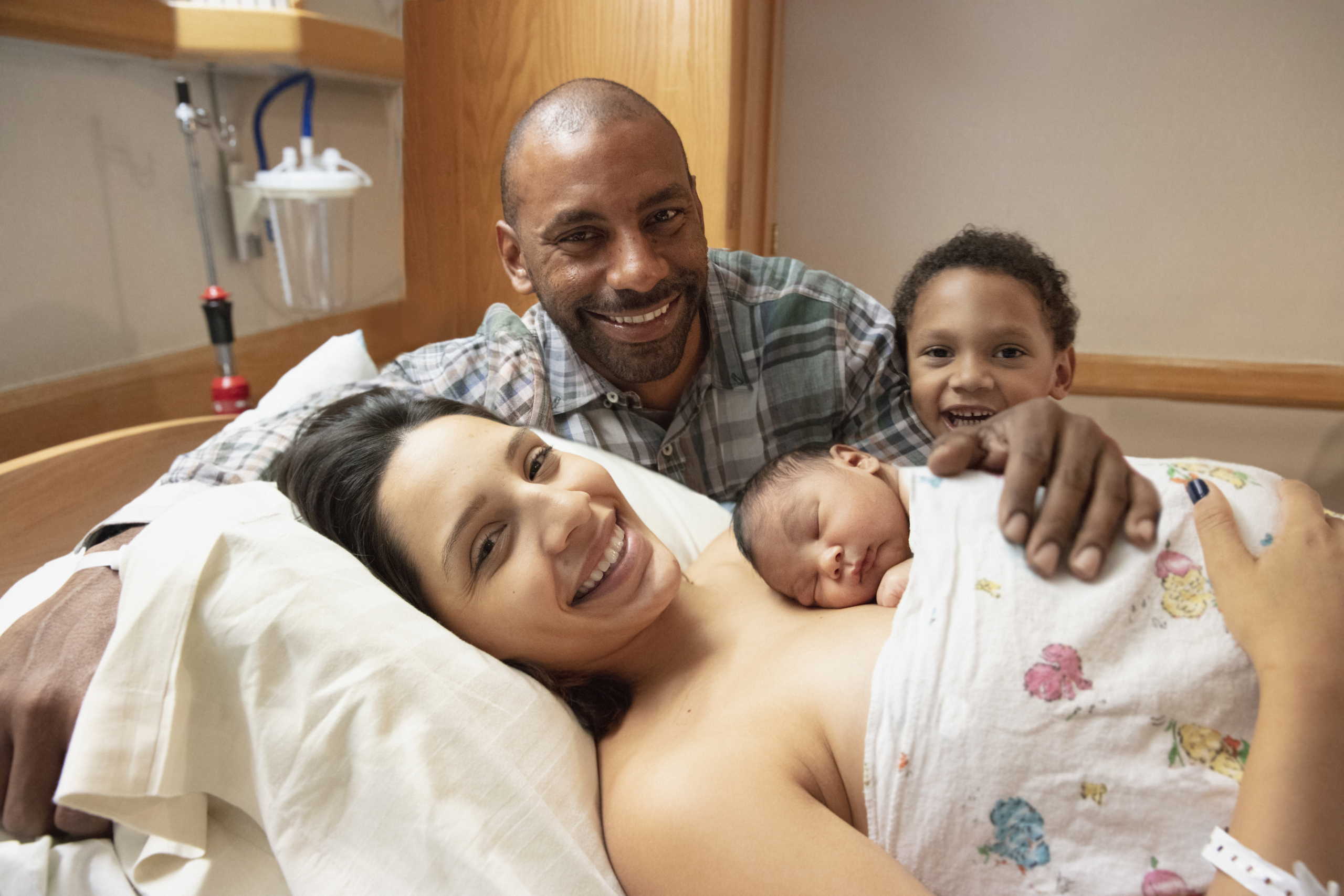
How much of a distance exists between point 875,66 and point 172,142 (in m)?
1.91

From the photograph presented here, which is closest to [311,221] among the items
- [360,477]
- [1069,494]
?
[360,477]

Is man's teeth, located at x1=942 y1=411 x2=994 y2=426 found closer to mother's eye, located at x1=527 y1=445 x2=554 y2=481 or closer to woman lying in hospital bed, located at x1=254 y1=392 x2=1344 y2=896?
woman lying in hospital bed, located at x1=254 y1=392 x2=1344 y2=896

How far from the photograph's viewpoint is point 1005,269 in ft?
4.79

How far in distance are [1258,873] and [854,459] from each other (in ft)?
1.99

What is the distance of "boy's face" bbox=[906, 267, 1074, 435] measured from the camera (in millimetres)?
1402

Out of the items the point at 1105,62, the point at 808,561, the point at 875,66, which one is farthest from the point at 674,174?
the point at 1105,62

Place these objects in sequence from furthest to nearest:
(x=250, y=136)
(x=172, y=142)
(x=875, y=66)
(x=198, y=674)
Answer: (x=875, y=66) < (x=250, y=136) < (x=172, y=142) < (x=198, y=674)

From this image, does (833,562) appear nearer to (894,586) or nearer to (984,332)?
(894,586)

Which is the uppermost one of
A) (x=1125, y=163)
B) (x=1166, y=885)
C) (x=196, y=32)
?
(x=196, y=32)

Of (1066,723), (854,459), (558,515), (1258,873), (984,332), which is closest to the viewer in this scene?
(1258,873)

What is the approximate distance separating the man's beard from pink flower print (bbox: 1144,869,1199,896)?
1.02 m

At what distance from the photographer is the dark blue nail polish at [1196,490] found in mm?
818

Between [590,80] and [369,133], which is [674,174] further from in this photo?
[369,133]

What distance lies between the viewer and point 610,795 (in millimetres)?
895
